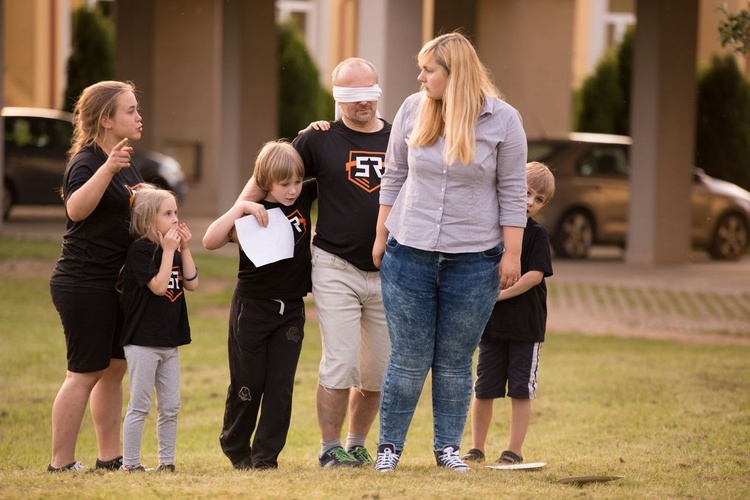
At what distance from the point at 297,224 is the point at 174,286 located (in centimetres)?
65

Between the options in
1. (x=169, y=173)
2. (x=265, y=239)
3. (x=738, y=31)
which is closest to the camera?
(x=265, y=239)

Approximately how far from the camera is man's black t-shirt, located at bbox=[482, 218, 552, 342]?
228 inches

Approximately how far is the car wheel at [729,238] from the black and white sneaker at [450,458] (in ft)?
47.1

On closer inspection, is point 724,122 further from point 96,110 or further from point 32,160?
point 96,110

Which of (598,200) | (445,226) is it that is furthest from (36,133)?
(445,226)

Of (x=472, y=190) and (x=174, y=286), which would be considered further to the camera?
(x=174, y=286)

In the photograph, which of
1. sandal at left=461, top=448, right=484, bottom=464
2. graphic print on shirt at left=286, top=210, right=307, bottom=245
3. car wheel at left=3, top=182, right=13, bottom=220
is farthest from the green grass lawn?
car wheel at left=3, top=182, right=13, bottom=220

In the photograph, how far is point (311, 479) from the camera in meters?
4.85

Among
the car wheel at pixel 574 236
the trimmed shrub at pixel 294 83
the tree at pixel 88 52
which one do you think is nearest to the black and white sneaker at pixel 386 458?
the car wheel at pixel 574 236

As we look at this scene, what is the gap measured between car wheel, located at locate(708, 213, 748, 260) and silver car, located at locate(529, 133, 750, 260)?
16 millimetres

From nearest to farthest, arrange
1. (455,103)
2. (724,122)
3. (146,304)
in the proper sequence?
1. (455,103)
2. (146,304)
3. (724,122)

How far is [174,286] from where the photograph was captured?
17.4ft

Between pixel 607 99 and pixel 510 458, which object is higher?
pixel 607 99

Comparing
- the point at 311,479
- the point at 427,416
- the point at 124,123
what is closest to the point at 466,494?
the point at 311,479
